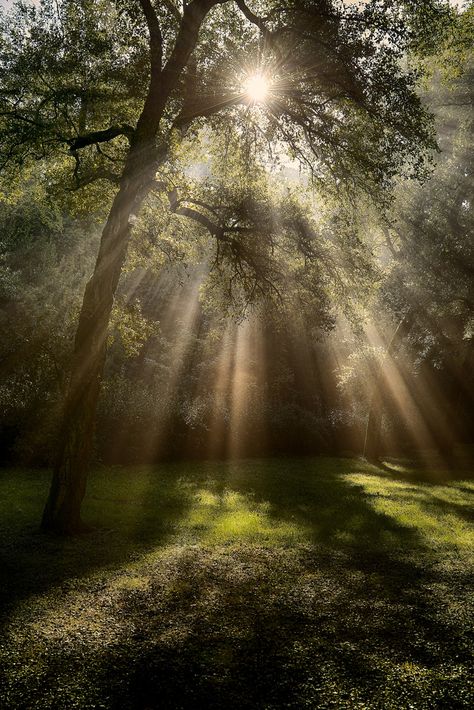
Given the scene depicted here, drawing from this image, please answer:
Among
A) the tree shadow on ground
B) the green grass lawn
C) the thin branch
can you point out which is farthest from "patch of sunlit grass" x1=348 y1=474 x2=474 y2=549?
the thin branch

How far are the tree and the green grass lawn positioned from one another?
1864 millimetres

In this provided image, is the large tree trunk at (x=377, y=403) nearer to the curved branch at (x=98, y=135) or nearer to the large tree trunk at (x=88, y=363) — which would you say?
the large tree trunk at (x=88, y=363)

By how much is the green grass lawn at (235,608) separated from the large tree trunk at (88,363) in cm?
67

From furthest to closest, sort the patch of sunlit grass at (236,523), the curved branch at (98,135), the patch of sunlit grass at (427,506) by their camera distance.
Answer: the patch of sunlit grass at (427,506) < the curved branch at (98,135) < the patch of sunlit grass at (236,523)

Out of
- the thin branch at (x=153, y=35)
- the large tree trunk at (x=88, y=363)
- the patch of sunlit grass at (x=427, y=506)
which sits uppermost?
the thin branch at (x=153, y=35)

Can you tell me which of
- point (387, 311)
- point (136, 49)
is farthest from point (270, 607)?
point (387, 311)

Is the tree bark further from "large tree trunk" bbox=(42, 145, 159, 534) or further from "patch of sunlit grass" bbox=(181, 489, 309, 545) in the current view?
"patch of sunlit grass" bbox=(181, 489, 309, 545)

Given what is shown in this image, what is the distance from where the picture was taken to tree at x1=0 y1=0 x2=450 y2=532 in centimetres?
833

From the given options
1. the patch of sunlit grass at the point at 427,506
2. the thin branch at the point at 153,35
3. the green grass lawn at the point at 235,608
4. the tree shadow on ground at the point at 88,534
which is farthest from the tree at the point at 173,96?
the patch of sunlit grass at the point at 427,506

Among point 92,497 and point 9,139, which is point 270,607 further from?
point 9,139

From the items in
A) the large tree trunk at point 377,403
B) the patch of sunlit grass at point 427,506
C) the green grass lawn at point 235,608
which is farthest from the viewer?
the large tree trunk at point 377,403

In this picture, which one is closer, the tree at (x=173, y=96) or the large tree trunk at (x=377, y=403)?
the tree at (x=173, y=96)

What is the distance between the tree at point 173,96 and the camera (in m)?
8.33

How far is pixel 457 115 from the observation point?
22.0 meters
